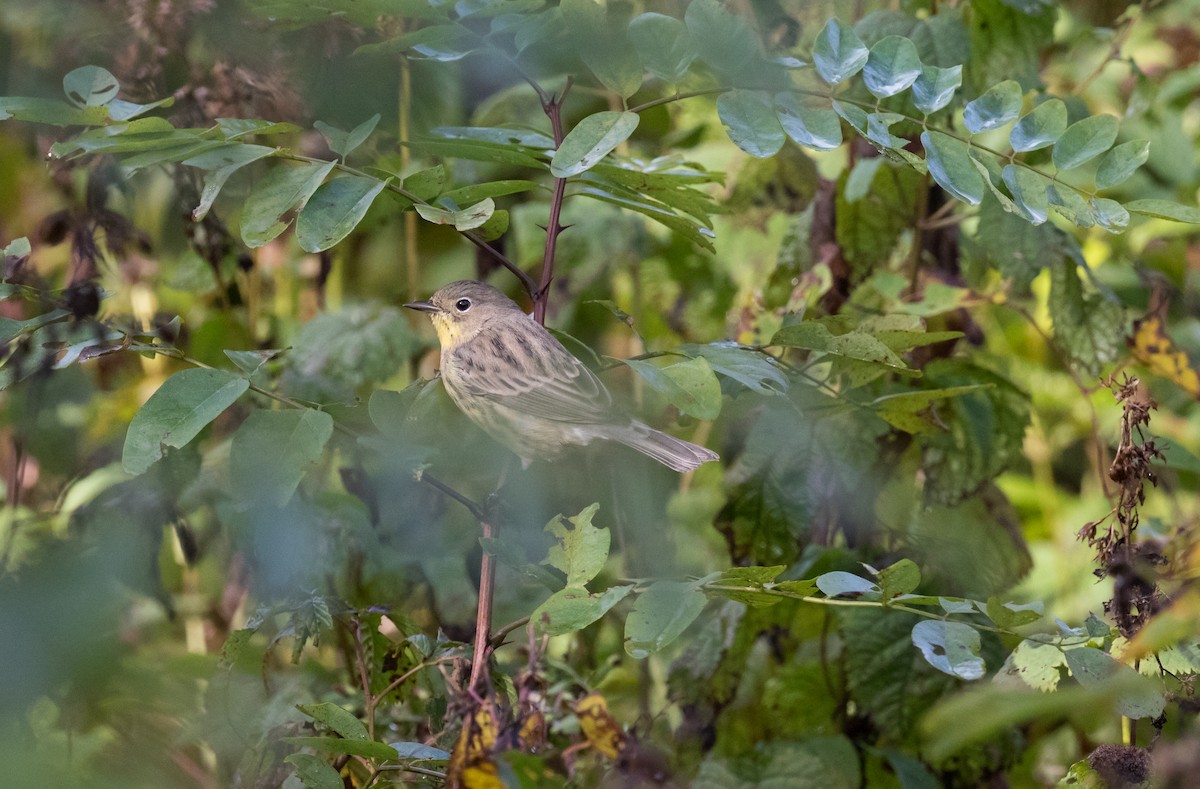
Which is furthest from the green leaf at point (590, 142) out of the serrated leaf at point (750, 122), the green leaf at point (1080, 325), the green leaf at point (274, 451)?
the green leaf at point (1080, 325)

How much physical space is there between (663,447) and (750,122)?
586 mm

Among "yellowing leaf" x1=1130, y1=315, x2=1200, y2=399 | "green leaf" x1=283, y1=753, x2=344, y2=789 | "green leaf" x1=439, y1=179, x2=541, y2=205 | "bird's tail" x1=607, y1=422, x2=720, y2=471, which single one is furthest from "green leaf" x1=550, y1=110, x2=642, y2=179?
"yellowing leaf" x1=1130, y1=315, x2=1200, y2=399

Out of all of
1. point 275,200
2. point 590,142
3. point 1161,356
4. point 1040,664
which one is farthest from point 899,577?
point 1161,356

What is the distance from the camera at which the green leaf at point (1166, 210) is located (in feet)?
4.57

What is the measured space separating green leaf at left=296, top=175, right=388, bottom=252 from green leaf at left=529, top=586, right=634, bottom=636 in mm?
517

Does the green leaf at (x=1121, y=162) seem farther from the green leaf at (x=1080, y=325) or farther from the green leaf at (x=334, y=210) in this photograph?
the green leaf at (x=334, y=210)

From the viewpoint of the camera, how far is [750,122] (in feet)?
4.78

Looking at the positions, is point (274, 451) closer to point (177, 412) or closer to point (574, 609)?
point (177, 412)

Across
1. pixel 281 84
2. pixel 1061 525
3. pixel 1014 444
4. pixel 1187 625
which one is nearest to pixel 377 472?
pixel 281 84

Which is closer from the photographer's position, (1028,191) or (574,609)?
(574,609)

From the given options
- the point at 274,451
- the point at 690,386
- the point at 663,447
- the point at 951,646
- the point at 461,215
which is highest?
the point at 461,215

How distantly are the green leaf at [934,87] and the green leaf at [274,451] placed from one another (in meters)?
0.92

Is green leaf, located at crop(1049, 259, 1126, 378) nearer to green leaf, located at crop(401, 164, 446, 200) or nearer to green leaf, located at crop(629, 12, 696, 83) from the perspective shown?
green leaf, located at crop(629, 12, 696, 83)

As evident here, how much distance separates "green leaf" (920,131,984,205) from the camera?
4.66 ft
